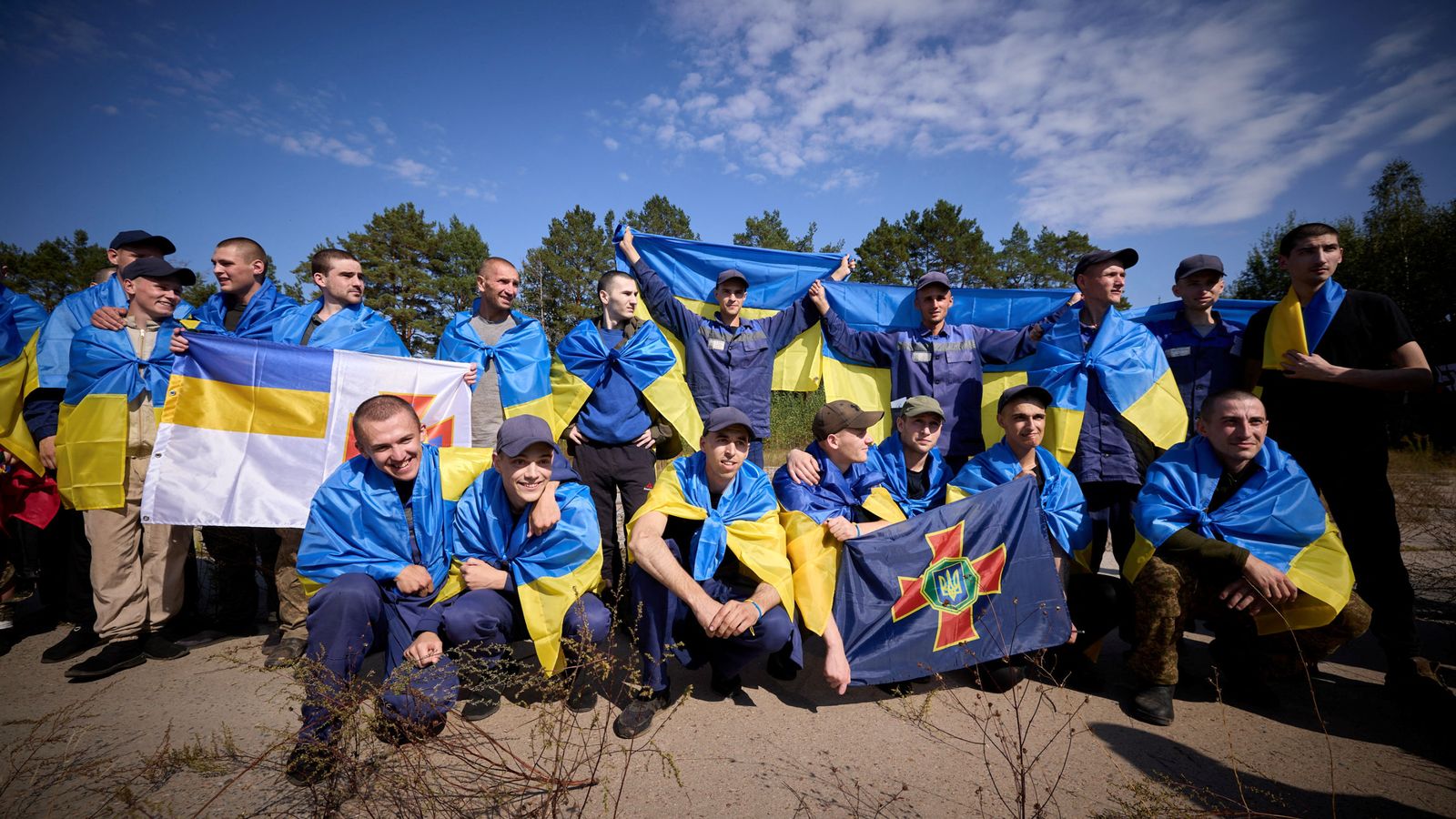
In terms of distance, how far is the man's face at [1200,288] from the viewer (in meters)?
4.11

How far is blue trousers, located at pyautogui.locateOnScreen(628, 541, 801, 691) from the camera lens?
3.07 meters

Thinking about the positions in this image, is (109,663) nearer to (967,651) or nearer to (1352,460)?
(967,651)

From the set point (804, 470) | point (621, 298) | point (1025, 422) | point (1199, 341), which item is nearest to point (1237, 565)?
point (1025, 422)

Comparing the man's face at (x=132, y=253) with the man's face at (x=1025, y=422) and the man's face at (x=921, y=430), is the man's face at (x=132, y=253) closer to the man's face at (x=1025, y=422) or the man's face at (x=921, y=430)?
the man's face at (x=921, y=430)

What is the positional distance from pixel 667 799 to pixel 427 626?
1528 millimetres

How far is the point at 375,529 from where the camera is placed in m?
3.12

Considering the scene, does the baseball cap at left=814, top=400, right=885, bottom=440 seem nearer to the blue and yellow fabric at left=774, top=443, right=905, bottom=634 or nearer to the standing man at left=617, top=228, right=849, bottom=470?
the blue and yellow fabric at left=774, top=443, right=905, bottom=634

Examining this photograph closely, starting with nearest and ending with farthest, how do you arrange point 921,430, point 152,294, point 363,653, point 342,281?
point 363,653 → point 921,430 → point 152,294 → point 342,281

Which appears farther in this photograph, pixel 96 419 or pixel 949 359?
pixel 949 359

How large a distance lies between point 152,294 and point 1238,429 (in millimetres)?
7053

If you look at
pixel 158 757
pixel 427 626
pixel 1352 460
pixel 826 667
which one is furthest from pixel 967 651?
pixel 158 757

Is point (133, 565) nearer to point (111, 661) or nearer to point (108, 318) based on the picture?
point (111, 661)

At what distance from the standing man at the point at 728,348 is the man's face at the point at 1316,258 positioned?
3.40m

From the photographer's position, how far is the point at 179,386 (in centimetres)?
391
